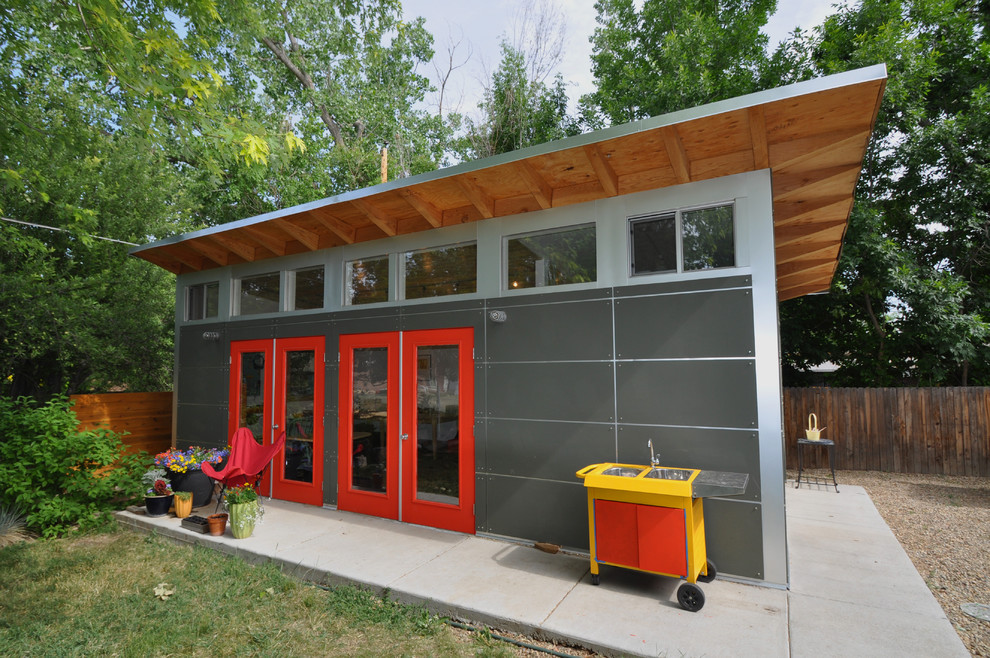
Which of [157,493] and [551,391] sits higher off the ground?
[551,391]

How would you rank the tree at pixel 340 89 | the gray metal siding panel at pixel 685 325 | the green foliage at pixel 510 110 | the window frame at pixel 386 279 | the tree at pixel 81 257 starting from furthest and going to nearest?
the tree at pixel 340 89 → the green foliage at pixel 510 110 → the tree at pixel 81 257 → the window frame at pixel 386 279 → the gray metal siding panel at pixel 685 325

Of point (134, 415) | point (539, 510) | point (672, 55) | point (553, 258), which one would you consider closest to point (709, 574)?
point (539, 510)

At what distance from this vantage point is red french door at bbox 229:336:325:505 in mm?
5961

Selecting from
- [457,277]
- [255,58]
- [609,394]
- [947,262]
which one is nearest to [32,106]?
[255,58]

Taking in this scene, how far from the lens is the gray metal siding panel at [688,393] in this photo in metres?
3.68

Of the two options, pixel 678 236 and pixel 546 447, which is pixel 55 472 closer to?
pixel 546 447

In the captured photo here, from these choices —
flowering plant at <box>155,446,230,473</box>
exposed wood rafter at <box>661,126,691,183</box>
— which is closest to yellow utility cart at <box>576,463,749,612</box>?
exposed wood rafter at <box>661,126,691,183</box>

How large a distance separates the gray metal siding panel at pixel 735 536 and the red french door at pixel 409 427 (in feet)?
6.95

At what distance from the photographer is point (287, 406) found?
6227mm

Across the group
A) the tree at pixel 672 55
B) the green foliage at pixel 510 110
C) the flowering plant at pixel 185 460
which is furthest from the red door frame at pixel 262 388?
the tree at pixel 672 55

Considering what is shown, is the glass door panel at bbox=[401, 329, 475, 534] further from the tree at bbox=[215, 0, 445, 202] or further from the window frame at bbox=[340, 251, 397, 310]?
the tree at bbox=[215, 0, 445, 202]

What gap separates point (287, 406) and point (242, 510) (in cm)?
168

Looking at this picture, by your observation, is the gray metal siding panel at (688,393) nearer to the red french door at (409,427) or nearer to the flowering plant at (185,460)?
the red french door at (409,427)

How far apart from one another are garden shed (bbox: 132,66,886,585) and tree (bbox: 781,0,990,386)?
3.73 metres
